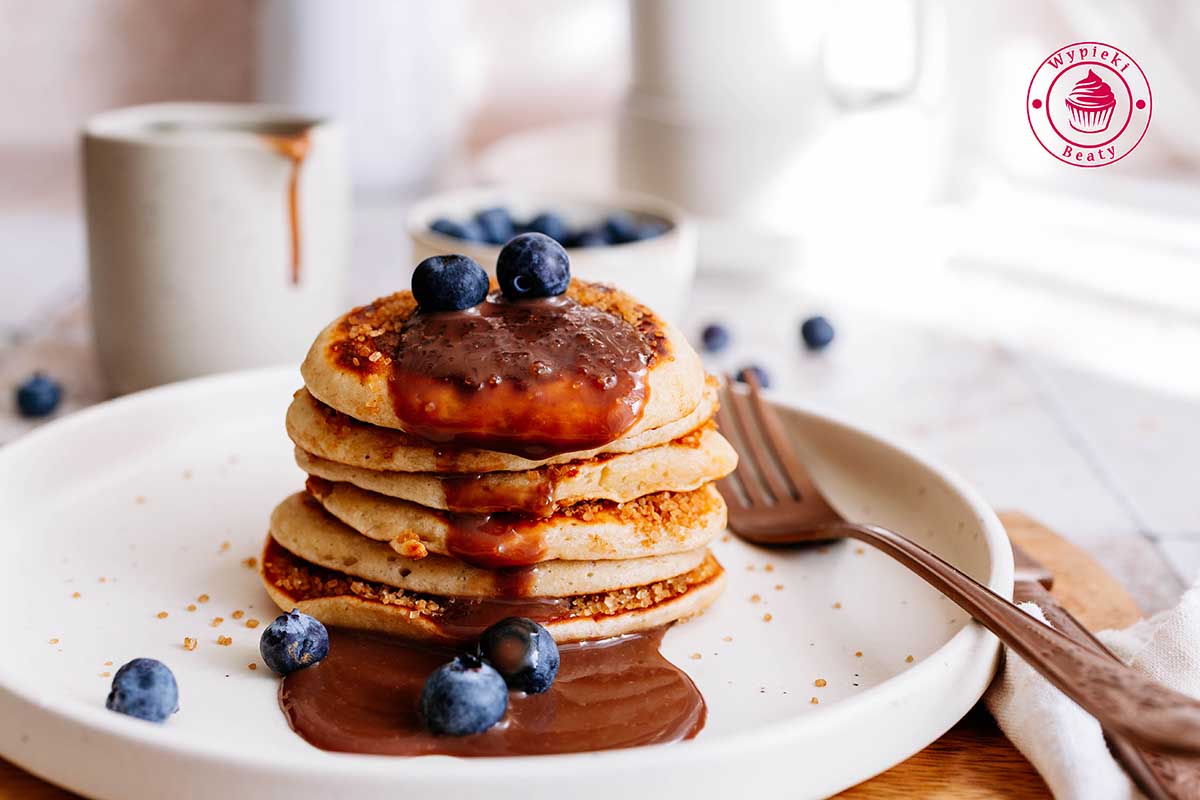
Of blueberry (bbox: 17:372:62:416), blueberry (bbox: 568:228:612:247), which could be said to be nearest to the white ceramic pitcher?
blueberry (bbox: 17:372:62:416)

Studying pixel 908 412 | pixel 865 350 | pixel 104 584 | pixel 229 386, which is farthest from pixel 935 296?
pixel 104 584

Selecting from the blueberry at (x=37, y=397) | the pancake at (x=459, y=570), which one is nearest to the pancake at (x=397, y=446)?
the pancake at (x=459, y=570)

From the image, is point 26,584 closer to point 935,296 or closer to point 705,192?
point 705,192

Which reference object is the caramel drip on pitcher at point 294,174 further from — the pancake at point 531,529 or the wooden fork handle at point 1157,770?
the wooden fork handle at point 1157,770

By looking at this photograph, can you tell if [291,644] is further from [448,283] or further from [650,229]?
[650,229]

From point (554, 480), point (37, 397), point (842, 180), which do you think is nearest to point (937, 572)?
point (554, 480)

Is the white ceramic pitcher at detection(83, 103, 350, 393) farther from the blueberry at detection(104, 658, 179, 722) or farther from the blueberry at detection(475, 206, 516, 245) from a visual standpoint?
the blueberry at detection(104, 658, 179, 722)
